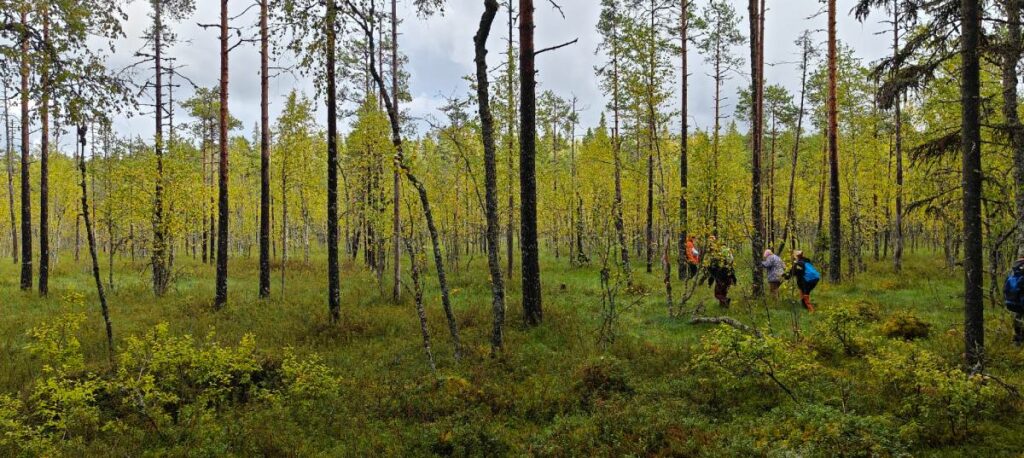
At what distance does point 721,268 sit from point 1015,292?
5168 millimetres

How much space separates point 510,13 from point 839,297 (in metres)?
15.5

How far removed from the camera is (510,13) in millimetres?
19172

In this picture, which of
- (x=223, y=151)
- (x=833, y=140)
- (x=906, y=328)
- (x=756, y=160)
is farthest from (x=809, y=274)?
(x=223, y=151)

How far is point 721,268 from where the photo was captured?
12.0 m

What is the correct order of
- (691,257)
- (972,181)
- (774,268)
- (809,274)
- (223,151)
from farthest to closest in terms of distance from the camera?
1. (223,151)
2. (774,268)
3. (691,257)
4. (809,274)
5. (972,181)

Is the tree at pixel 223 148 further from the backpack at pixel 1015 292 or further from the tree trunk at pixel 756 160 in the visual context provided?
the backpack at pixel 1015 292

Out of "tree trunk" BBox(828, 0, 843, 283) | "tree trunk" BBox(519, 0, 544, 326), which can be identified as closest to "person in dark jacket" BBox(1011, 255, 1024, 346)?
"tree trunk" BBox(828, 0, 843, 283)

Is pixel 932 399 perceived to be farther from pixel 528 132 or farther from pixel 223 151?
pixel 223 151

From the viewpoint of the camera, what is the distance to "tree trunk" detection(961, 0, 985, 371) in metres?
6.60

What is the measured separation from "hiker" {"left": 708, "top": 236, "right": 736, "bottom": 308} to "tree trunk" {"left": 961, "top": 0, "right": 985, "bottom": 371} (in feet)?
14.5

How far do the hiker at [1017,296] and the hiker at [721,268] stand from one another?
15.0 ft

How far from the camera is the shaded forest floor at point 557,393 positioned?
5.39 metres

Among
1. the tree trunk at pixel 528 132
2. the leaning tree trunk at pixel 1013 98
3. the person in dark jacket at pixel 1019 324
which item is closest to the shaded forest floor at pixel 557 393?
the person in dark jacket at pixel 1019 324

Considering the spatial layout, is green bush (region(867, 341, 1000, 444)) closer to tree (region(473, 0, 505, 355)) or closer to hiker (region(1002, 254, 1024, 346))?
hiker (region(1002, 254, 1024, 346))
